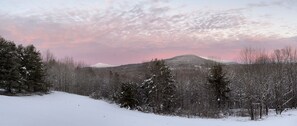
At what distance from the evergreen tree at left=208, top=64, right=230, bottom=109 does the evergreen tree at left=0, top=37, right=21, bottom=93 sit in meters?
29.7

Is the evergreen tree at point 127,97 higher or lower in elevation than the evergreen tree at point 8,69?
lower

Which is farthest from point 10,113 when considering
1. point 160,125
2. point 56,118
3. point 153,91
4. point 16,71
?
point 153,91

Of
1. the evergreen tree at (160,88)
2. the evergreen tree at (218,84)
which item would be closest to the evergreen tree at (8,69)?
the evergreen tree at (160,88)

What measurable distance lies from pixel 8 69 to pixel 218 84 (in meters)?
31.8

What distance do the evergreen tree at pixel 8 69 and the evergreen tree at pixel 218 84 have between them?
1170 inches

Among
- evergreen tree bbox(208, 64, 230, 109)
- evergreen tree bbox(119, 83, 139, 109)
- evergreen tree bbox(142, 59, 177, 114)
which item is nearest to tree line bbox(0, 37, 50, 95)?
evergreen tree bbox(119, 83, 139, 109)

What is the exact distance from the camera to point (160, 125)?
2233 cm

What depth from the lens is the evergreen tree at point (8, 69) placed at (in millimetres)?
34406

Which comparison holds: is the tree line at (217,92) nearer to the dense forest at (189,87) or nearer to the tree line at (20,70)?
the dense forest at (189,87)

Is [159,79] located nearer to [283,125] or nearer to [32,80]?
[32,80]

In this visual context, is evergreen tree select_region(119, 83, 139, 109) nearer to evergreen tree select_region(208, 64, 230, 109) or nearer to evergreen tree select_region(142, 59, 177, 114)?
evergreen tree select_region(142, 59, 177, 114)

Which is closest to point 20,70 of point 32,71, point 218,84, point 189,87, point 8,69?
point 32,71

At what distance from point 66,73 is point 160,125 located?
65519mm

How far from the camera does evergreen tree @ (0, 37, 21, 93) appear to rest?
113 ft
